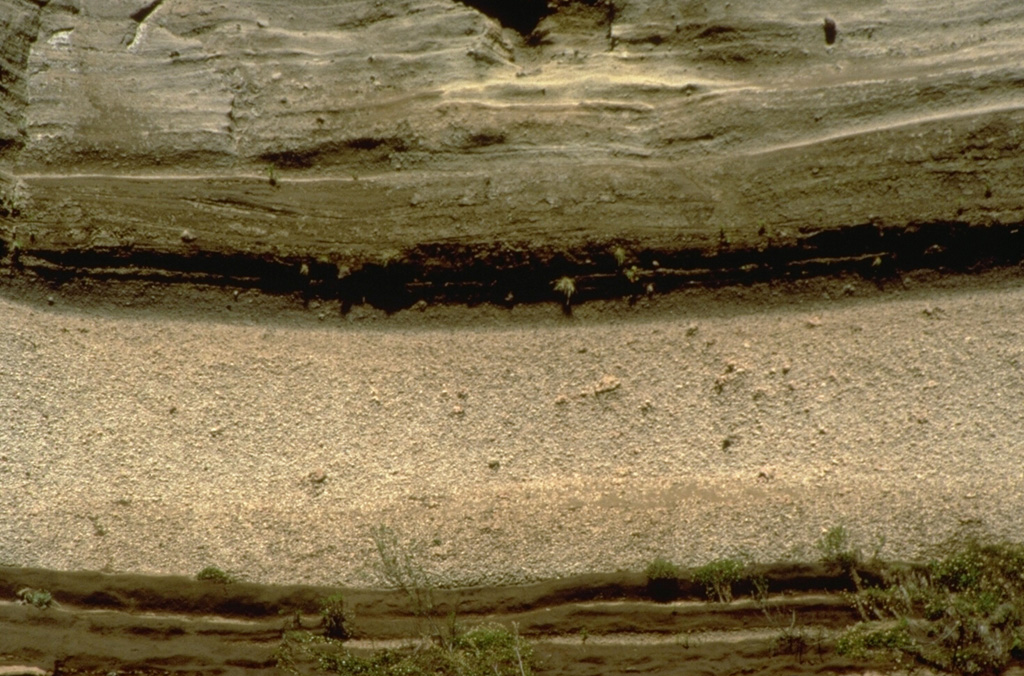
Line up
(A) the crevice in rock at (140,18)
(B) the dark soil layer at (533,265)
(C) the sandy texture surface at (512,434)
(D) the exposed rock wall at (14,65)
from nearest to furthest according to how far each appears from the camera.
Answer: (C) the sandy texture surface at (512,434), (B) the dark soil layer at (533,265), (D) the exposed rock wall at (14,65), (A) the crevice in rock at (140,18)

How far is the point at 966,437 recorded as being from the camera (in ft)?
29.3

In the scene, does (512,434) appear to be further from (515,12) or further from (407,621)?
(515,12)

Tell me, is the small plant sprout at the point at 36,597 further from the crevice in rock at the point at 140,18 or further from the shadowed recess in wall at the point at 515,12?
the shadowed recess in wall at the point at 515,12

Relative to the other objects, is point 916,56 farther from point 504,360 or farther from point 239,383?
point 239,383

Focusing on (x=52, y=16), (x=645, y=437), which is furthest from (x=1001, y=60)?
(x=52, y=16)

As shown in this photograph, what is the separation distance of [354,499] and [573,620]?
2.33 m

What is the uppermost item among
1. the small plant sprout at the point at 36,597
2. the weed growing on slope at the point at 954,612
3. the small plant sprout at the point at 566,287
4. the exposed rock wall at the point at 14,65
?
the exposed rock wall at the point at 14,65

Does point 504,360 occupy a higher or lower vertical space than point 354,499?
higher

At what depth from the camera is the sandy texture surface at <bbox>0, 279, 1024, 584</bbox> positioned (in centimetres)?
874

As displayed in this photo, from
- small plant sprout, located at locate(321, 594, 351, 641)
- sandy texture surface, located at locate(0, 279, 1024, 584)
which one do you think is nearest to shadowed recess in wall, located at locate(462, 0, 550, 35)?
sandy texture surface, located at locate(0, 279, 1024, 584)

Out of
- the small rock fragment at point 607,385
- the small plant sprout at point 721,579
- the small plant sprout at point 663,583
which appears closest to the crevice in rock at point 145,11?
the small rock fragment at point 607,385

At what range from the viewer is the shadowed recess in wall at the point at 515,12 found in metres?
10.6

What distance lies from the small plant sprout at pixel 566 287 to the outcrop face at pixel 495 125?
0.25m

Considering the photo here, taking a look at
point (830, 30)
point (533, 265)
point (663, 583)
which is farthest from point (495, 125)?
point (663, 583)
